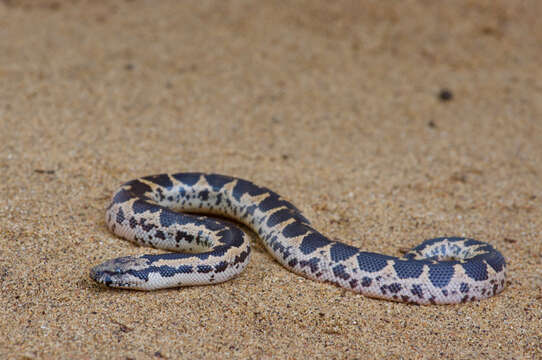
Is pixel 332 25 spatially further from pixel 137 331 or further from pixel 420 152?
pixel 137 331

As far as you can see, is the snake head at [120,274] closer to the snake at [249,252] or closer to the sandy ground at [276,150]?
the snake at [249,252]

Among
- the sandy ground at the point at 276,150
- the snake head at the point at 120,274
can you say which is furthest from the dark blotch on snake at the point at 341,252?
the snake head at the point at 120,274

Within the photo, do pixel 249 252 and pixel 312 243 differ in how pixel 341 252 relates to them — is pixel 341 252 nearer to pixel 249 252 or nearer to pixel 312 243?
pixel 312 243

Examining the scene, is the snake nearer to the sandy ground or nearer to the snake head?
the snake head

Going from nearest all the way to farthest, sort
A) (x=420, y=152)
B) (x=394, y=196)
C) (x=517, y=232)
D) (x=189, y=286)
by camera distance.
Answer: (x=189, y=286), (x=517, y=232), (x=394, y=196), (x=420, y=152)

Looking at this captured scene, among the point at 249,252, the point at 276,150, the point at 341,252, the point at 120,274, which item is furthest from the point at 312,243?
the point at 276,150

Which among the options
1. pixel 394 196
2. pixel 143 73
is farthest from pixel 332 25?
pixel 394 196
